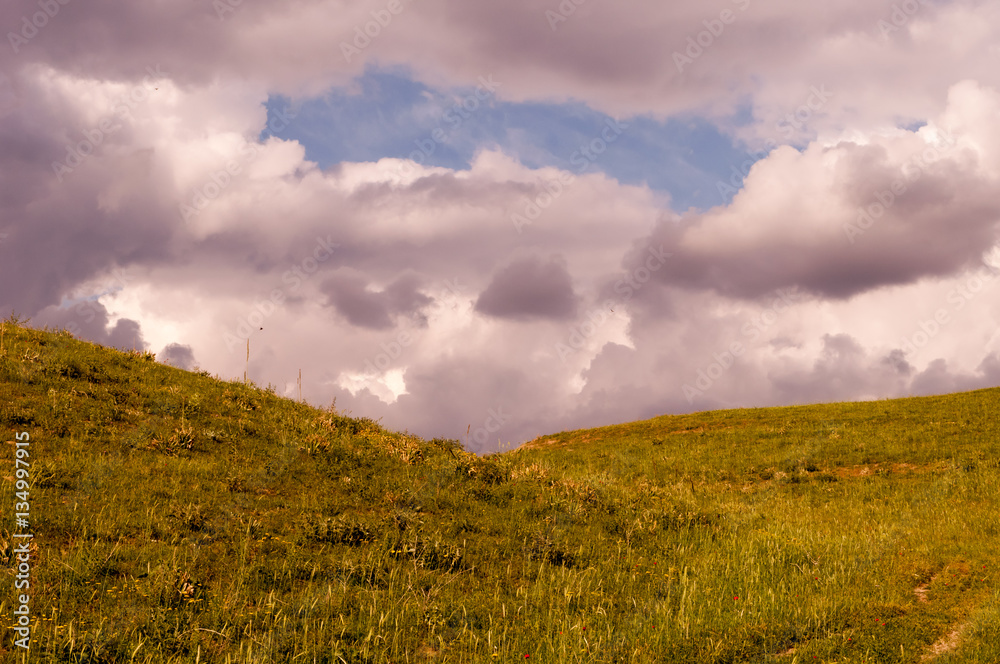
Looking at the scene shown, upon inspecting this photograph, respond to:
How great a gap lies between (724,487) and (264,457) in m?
17.4

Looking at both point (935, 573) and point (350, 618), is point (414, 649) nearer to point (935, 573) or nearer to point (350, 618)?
point (350, 618)

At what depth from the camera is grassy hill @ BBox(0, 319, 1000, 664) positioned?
766 cm

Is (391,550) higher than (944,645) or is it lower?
higher

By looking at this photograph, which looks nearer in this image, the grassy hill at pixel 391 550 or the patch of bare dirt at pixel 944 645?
the grassy hill at pixel 391 550

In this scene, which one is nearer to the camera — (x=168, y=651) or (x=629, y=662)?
(x=168, y=651)

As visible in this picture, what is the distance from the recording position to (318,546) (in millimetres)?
10102

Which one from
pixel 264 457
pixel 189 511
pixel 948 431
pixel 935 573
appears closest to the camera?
pixel 189 511

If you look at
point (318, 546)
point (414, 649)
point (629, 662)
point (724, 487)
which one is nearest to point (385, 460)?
point (318, 546)

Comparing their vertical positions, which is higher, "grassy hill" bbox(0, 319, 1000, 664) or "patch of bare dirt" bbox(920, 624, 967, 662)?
"grassy hill" bbox(0, 319, 1000, 664)

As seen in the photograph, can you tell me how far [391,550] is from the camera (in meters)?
10.2

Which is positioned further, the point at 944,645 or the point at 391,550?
the point at 391,550

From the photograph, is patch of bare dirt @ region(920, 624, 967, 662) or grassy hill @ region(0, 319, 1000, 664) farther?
patch of bare dirt @ region(920, 624, 967, 662)

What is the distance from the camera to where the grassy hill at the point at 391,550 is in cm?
766

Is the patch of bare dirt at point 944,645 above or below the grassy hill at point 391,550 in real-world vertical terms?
below
